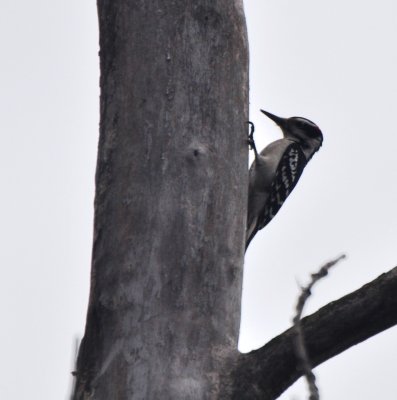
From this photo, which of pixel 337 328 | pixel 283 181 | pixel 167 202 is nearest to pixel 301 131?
pixel 283 181

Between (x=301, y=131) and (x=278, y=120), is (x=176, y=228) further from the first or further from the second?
(x=301, y=131)

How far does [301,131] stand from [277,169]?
34.4 inches

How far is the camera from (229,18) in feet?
14.7

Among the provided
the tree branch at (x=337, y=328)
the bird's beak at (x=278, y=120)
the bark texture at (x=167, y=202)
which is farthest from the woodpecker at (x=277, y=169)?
the tree branch at (x=337, y=328)

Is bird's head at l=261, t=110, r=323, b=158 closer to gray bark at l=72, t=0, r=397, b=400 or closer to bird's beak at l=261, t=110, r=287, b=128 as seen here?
bird's beak at l=261, t=110, r=287, b=128

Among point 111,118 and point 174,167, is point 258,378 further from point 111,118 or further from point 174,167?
point 111,118

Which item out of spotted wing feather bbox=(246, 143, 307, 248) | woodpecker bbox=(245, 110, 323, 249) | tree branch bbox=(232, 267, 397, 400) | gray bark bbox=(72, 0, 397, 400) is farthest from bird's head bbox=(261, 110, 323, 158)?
tree branch bbox=(232, 267, 397, 400)

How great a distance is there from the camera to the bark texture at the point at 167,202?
3.58m

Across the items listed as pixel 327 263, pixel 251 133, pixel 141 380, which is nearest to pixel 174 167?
pixel 141 380

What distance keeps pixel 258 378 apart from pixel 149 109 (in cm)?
125

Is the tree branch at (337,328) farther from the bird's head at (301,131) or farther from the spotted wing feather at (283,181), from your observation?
the bird's head at (301,131)

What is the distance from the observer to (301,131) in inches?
310

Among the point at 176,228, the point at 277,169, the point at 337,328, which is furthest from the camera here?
the point at 277,169

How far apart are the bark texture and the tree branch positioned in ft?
0.83
